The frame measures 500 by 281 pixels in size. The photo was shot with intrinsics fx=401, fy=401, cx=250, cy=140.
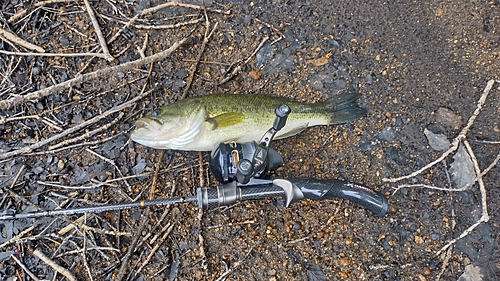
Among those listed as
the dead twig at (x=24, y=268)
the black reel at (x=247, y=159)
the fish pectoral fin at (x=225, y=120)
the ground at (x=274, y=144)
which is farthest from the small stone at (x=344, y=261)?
the dead twig at (x=24, y=268)

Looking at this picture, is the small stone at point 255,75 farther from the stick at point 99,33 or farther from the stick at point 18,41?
the stick at point 18,41

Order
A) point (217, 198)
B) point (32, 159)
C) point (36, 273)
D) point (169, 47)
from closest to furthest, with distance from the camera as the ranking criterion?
point (217, 198), point (36, 273), point (32, 159), point (169, 47)

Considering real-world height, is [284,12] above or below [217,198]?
above

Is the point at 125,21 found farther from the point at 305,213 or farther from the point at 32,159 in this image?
the point at 305,213

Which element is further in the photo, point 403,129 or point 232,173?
point 403,129

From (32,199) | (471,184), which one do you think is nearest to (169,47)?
(32,199)

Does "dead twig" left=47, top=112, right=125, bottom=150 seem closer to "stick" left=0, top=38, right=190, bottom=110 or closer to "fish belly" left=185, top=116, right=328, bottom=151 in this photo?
"stick" left=0, top=38, right=190, bottom=110

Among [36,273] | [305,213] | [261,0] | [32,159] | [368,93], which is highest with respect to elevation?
[261,0]

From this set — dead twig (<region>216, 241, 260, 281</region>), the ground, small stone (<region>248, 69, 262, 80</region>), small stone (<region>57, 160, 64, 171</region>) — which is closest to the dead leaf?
the ground
